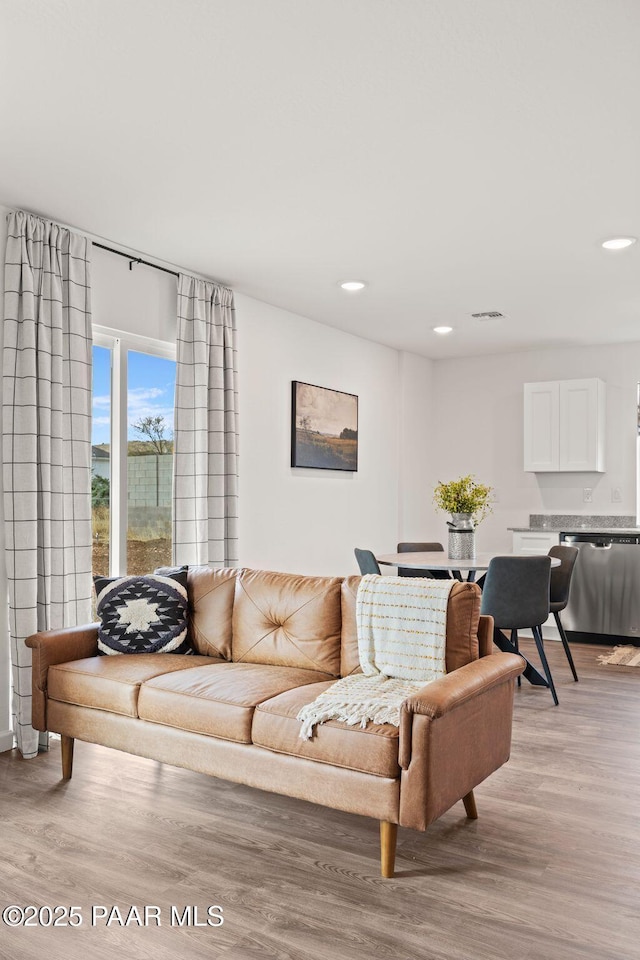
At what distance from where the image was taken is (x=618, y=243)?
4.16 metres

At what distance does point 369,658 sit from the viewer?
3100 mm

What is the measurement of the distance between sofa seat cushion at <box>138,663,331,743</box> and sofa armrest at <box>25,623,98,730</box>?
1.84 feet

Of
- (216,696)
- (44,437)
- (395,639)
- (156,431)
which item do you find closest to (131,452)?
(156,431)

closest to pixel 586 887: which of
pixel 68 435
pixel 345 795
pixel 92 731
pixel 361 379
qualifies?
pixel 345 795

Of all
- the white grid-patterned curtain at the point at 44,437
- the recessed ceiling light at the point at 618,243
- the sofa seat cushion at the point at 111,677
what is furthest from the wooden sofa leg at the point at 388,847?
the recessed ceiling light at the point at 618,243

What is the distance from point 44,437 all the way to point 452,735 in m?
2.40

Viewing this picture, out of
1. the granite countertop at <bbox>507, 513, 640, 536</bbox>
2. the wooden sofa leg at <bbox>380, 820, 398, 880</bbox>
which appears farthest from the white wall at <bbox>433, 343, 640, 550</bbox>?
the wooden sofa leg at <bbox>380, 820, 398, 880</bbox>

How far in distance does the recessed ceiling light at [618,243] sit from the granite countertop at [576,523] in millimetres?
2911

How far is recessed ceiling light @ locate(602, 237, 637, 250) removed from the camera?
4109mm

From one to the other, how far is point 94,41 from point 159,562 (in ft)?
9.95

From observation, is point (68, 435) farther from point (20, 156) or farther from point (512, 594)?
point (512, 594)

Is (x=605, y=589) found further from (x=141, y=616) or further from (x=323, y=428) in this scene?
(x=141, y=616)

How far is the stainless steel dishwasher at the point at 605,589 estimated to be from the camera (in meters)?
6.35

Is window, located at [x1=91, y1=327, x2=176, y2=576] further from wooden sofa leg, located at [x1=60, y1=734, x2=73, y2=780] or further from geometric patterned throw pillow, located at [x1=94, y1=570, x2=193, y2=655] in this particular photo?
wooden sofa leg, located at [x1=60, y1=734, x2=73, y2=780]
